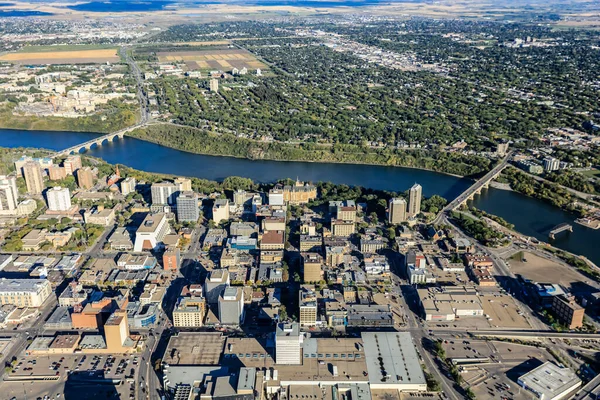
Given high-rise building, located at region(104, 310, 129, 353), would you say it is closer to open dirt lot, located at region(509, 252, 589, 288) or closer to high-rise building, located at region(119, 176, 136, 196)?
high-rise building, located at region(119, 176, 136, 196)

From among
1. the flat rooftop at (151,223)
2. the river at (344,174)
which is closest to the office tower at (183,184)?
the flat rooftop at (151,223)

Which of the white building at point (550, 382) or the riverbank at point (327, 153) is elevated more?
the riverbank at point (327, 153)

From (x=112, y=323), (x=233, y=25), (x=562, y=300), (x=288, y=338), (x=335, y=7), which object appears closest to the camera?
(x=288, y=338)

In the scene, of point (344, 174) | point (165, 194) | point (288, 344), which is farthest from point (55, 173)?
point (288, 344)

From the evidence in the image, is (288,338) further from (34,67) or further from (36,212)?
(34,67)

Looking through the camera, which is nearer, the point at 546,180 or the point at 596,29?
the point at 546,180

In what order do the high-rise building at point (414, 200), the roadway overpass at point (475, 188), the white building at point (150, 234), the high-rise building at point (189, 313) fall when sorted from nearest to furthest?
1. the high-rise building at point (189, 313)
2. the white building at point (150, 234)
3. the high-rise building at point (414, 200)
4. the roadway overpass at point (475, 188)

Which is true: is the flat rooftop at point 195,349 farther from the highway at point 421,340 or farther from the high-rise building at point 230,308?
the highway at point 421,340

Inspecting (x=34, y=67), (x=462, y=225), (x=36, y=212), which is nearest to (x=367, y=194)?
(x=462, y=225)

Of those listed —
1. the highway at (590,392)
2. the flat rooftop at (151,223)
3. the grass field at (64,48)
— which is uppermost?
the grass field at (64,48)
